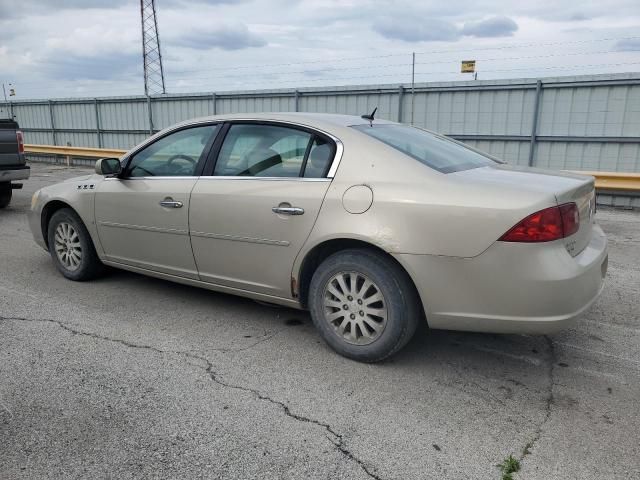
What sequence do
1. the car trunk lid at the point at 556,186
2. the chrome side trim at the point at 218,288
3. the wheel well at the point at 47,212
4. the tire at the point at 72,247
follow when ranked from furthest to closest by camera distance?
1. the wheel well at the point at 47,212
2. the tire at the point at 72,247
3. the chrome side trim at the point at 218,288
4. the car trunk lid at the point at 556,186

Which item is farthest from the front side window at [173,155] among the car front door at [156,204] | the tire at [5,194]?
the tire at [5,194]

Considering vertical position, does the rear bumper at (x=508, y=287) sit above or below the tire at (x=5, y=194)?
above

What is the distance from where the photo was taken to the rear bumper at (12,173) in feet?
29.0

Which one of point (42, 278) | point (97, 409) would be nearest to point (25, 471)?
point (97, 409)

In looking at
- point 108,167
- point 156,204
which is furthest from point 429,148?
point 108,167

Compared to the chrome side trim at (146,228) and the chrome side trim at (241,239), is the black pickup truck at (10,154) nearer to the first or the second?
the chrome side trim at (146,228)

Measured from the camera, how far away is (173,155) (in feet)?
14.4

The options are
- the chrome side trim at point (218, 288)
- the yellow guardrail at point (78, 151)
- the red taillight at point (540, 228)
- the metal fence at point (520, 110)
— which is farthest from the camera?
the yellow guardrail at point (78, 151)

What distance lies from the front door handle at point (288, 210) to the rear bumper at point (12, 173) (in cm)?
711

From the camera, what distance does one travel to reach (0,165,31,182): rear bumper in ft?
29.0

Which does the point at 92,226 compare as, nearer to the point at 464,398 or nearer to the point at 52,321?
the point at 52,321

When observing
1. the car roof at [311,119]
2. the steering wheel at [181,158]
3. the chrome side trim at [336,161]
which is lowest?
the steering wheel at [181,158]

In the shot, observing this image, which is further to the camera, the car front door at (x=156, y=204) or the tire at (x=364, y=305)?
the car front door at (x=156, y=204)

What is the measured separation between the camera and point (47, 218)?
5.32m
